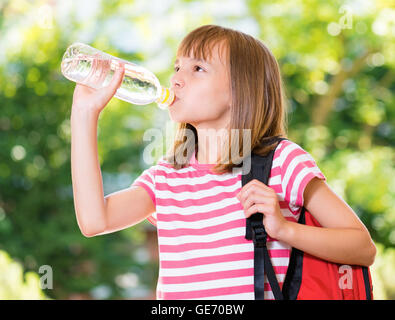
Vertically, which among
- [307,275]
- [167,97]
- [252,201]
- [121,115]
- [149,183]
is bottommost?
[307,275]

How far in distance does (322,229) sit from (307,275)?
8 centimetres

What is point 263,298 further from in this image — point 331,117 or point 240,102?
point 331,117

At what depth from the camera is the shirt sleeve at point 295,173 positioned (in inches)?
31.4

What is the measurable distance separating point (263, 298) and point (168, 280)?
182mm

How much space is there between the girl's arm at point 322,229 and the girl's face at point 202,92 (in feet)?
0.72

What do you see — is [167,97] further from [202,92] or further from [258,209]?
[258,209]

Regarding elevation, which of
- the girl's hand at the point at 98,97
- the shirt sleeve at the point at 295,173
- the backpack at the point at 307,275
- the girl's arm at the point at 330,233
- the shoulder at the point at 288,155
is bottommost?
the backpack at the point at 307,275

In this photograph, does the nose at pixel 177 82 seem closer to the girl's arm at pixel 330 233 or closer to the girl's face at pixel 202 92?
the girl's face at pixel 202 92

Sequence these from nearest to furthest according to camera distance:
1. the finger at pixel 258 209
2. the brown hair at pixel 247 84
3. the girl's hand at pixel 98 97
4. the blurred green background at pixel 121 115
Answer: the finger at pixel 258 209 → the girl's hand at pixel 98 97 → the brown hair at pixel 247 84 → the blurred green background at pixel 121 115

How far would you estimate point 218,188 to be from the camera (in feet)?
2.99

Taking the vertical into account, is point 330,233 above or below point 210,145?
below

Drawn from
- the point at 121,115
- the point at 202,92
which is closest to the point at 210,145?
the point at 202,92

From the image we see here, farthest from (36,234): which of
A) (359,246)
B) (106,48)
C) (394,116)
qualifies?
(359,246)

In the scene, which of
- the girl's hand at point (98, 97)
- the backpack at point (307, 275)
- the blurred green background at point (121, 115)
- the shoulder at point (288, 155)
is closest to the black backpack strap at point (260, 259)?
the backpack at point (307, 275)
